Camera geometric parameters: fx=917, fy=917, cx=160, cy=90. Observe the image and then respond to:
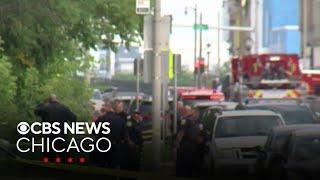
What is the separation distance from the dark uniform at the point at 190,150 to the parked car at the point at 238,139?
207 mm

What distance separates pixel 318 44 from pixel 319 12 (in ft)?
9.31

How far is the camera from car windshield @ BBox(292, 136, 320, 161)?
466 inches

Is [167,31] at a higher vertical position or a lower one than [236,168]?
higher

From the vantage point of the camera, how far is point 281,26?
9744 centimetres

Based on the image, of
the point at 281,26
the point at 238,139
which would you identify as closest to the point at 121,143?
the point at 238,139

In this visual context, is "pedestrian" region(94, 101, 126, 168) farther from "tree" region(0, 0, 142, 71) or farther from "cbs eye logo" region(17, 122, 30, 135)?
"tree" region(0, 0, 142, 71)

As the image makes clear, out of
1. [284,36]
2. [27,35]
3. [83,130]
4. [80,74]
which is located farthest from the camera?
[284,36]

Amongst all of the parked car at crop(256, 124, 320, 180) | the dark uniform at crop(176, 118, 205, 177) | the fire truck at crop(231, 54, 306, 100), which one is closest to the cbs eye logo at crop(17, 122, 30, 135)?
the dark uniform at crop(176, 118, 205, 177)

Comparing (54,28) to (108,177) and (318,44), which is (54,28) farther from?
(318,44)

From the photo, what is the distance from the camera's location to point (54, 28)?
789 inches

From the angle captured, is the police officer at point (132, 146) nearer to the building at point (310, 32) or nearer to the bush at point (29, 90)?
the bush at point (29, 90)

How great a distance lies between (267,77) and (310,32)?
106ft

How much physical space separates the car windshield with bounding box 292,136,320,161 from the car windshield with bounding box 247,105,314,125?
7.46 meters

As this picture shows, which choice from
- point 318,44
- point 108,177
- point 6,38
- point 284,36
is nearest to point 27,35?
point 6,38
